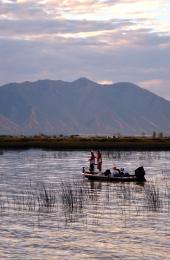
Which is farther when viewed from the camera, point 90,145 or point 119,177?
point 90,145

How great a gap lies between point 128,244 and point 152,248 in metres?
1.00

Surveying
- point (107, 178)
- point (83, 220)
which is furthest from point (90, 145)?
point (83, 220)

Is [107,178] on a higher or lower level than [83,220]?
higher

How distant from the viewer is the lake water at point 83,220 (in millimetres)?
20859

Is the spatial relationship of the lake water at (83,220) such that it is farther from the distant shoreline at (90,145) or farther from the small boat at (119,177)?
the distant shoreline at (90,145)

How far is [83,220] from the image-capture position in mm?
26359

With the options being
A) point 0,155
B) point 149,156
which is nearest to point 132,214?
point 149,156

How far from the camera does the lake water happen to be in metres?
20.9

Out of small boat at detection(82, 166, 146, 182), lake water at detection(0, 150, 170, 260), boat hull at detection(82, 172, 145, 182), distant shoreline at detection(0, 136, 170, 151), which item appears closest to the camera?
lake water at detection(0, 150, 170, 260)

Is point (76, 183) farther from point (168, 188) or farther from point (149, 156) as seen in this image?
point (149, 156)

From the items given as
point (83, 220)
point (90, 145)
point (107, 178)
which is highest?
point (90, 145)

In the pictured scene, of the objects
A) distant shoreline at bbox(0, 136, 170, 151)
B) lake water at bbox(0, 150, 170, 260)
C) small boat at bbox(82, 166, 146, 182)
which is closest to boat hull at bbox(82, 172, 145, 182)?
small boat at bbox(82, 166, 146, 182)

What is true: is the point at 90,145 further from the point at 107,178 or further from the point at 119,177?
the point at 119,177

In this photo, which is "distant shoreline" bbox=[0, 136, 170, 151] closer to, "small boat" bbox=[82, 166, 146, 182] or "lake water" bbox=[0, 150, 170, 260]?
"small boat" bbox=[82, 166, 146, 182]
